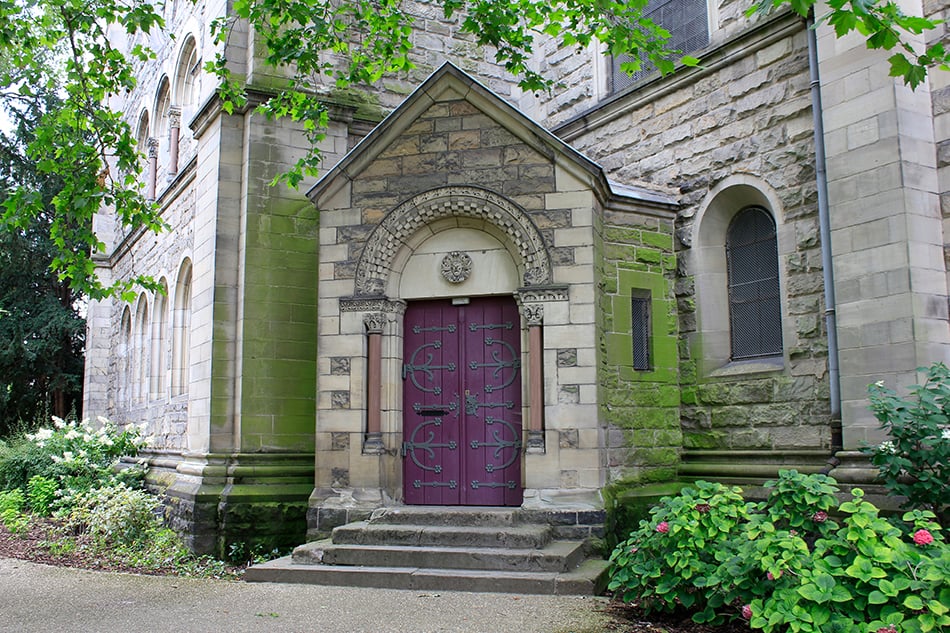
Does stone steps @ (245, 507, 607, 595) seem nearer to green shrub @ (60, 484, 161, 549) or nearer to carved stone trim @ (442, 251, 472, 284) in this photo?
carved stone trim @ (442, 251, 472, 284)

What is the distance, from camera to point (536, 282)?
29.3 ft

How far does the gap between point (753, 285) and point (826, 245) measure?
1543mm

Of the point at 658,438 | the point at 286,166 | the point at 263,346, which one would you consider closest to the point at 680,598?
the point at 658,438

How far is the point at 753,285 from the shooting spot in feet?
31.5

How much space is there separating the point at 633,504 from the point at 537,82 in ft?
15.4

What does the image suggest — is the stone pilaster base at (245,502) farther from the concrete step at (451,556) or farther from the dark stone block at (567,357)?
the dark stone block at (567,357)

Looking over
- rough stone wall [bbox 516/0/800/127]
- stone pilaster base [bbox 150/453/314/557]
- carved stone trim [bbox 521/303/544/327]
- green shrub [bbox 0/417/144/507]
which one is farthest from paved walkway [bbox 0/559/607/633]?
rough stone wall [bbox 516/0/800/127]

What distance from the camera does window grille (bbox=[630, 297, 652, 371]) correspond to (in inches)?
376

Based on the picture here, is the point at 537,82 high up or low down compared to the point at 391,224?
up

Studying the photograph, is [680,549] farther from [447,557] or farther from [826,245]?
[826,245]

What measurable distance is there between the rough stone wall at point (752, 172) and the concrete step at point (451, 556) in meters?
2.53

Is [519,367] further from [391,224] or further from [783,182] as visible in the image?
[783,182]

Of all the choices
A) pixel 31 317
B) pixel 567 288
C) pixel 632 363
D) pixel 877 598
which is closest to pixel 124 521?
pixel 567 288

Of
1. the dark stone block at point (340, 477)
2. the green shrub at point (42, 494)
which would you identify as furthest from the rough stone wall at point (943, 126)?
the green shrub at point (42, 494)
